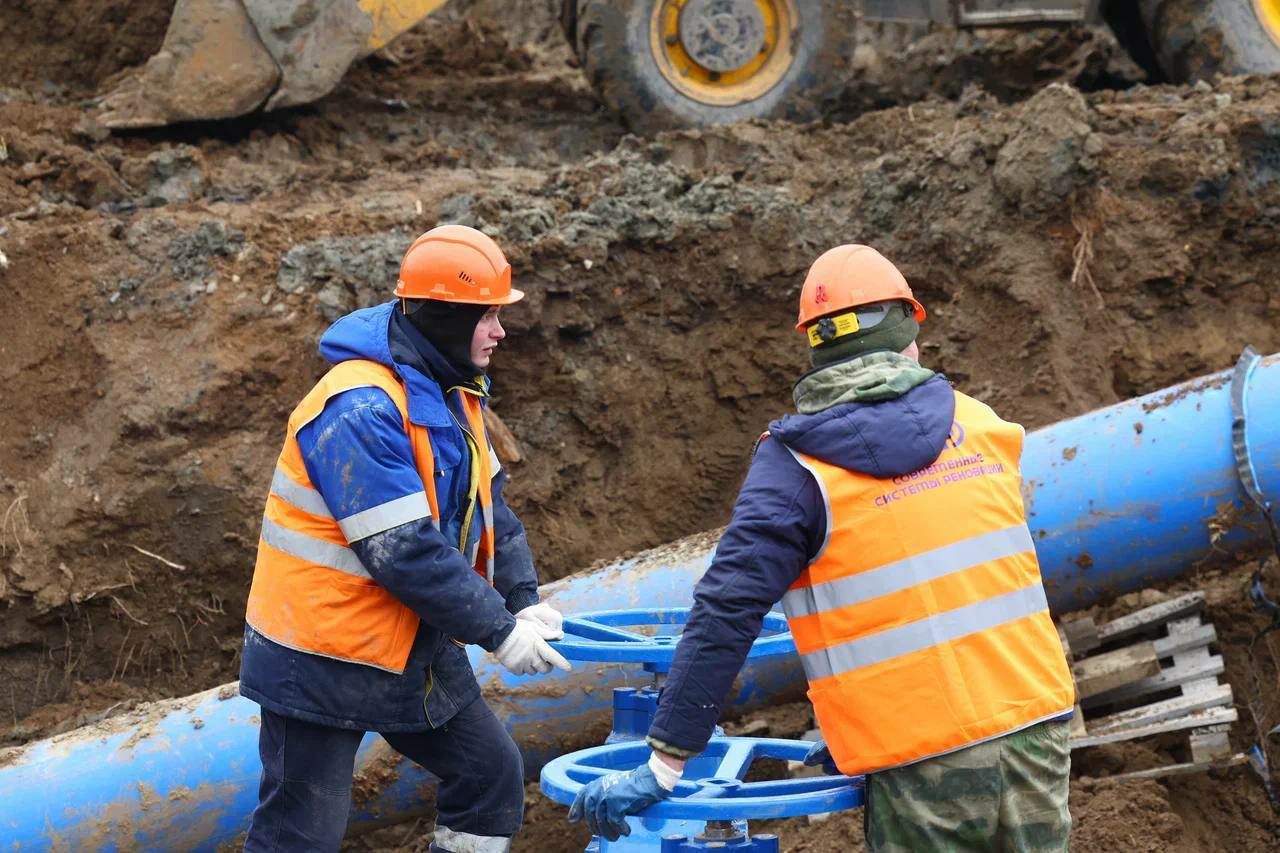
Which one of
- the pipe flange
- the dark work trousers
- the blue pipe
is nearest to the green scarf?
the dark work trousers

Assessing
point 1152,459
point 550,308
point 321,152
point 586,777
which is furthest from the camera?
point 321,152

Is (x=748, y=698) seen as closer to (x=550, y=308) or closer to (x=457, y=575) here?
(x=457, y=575)

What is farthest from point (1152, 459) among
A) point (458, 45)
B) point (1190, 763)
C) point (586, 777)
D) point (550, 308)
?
point (458, 45)

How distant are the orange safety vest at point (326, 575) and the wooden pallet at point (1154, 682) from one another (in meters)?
2.74

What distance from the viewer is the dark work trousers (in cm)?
355

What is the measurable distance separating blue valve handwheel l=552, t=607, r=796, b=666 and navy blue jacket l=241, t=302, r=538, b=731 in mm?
229

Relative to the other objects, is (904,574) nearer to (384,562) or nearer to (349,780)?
(384,562)

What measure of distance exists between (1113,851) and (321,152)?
5.84m

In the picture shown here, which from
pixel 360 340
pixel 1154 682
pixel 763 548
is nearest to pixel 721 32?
pixel 1154 682

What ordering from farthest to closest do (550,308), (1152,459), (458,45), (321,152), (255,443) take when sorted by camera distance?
(458,45)
(321,152)
(550,308)
(255,443)
(1152,459)

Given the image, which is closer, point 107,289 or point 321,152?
point 107,289

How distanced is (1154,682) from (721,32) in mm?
4658

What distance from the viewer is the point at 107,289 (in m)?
6.49

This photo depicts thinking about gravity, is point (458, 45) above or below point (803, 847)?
above
